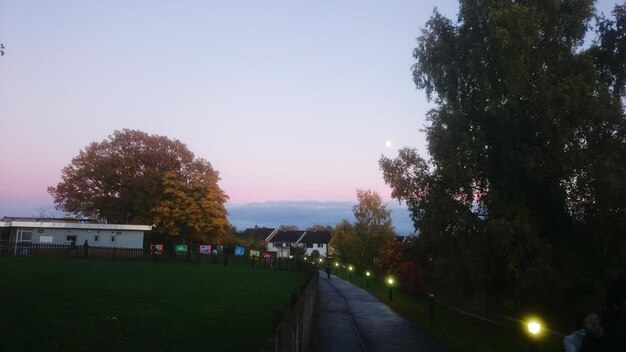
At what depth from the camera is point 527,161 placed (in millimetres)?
17406

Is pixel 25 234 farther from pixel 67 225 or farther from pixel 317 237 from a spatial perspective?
pixel 317 237

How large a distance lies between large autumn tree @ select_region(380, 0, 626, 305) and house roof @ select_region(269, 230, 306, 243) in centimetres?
9777

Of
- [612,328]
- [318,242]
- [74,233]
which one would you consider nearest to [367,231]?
[74,233]

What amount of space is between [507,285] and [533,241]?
2610mm

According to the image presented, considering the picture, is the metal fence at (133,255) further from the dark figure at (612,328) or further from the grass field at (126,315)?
the dark figure at (612,328)

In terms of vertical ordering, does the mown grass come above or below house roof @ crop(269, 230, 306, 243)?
below

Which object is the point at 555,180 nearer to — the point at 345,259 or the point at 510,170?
the point at 510,170

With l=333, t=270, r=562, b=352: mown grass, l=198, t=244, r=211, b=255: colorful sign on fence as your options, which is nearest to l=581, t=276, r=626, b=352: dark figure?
l=333, t=270, r=562, b=352: mown grass

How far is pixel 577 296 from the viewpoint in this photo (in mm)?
17688

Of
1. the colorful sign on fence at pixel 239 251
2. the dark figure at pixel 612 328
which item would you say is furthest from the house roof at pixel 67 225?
the dark figure at pixel 612 328

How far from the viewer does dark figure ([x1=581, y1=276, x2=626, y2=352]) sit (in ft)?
14.1

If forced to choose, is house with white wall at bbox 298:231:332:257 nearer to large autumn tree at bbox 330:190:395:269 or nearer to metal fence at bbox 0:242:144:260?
large autumn tree at bbox 330:190:395:269

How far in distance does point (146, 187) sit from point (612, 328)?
54673mm

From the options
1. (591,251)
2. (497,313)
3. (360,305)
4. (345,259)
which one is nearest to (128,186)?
(345,259)
